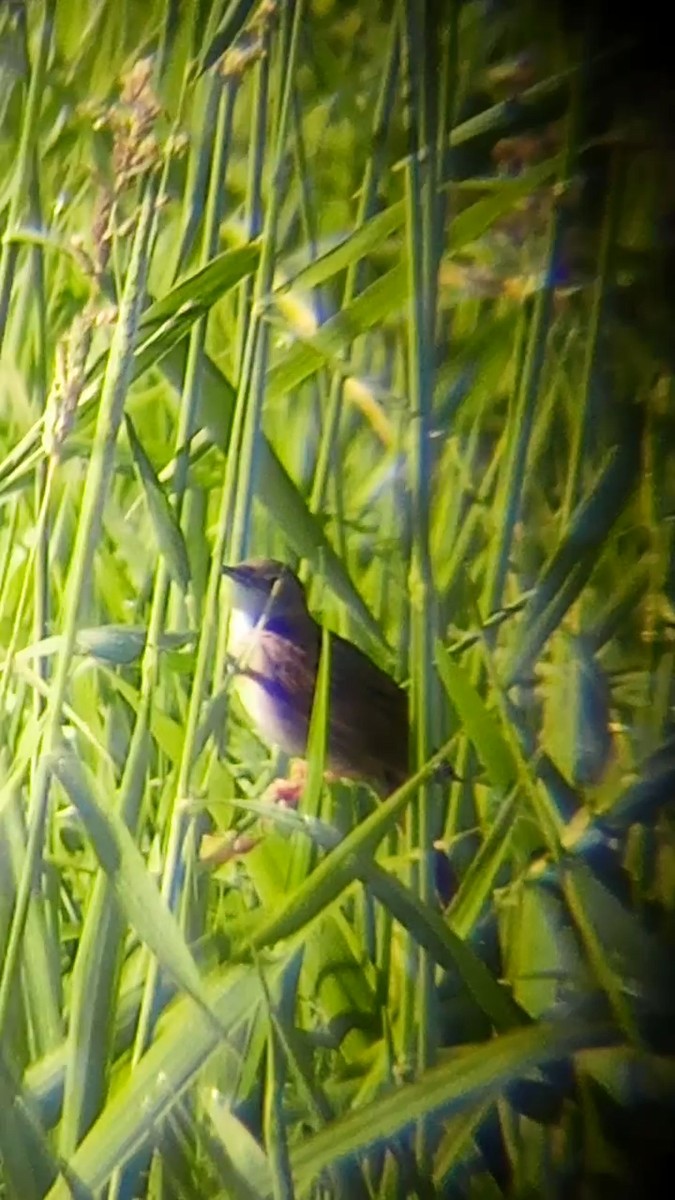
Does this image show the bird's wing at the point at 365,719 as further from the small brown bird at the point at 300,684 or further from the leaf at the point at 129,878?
the leaf at the point at 129,878

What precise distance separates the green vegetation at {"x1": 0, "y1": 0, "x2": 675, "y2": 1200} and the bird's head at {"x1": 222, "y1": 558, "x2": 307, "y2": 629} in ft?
0.05

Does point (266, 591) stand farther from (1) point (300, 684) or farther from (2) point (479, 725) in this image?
(2) point (479, 725)

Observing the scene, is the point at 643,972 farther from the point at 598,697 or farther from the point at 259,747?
the point at 259,747

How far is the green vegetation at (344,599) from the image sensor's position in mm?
722

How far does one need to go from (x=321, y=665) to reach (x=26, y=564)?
0.29 meters

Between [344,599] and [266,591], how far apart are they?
6 cm

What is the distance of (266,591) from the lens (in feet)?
2.78

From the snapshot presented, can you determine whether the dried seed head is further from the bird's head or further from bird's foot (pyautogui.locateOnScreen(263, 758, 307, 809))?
bird's foot (pyautogui.locateOnScreen(263, 758, 307, 809))

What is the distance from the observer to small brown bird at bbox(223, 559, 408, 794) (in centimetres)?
79

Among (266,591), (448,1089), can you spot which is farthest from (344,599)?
(448,1089)

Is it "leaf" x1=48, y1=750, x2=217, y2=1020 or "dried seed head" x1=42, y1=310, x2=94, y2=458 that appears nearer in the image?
"leaf" x1=48, y1=750, x2=217, y2=1020

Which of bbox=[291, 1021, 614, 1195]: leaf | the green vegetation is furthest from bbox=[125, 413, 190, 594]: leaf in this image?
bbox=[291, 1021, 614, 1195]: leaf

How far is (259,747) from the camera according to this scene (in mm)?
834

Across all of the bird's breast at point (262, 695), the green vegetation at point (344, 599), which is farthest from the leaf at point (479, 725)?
the bird's breast at point (262, 695)
